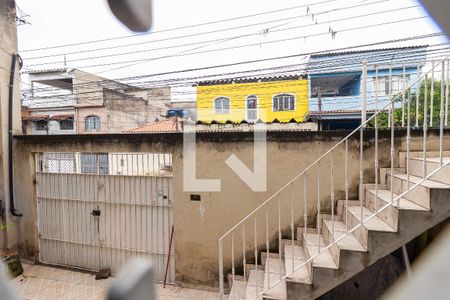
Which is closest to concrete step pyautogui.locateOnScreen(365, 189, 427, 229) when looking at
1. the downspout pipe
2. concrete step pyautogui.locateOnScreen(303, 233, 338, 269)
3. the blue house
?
concrete step pyautogui.locateOnScreen(303, 233, 338, 269)

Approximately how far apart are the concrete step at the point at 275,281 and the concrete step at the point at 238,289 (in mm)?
493

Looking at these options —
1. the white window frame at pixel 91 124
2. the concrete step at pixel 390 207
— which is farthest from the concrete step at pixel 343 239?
the white window frame at pixel 91 124

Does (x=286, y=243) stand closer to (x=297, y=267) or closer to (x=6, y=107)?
(x=297, y=267)

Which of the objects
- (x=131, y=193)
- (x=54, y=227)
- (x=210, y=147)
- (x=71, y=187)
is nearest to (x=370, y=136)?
(x=210, y=147)

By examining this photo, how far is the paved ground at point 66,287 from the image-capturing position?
3.86 meters

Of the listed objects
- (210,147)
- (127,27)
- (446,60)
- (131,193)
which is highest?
(446,60)

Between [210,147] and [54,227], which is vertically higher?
[210,147]

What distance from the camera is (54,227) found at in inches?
192

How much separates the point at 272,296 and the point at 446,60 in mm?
2921

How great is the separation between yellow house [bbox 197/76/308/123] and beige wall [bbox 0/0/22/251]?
11.0 metres

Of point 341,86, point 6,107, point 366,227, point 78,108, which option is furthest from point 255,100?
point 366,227

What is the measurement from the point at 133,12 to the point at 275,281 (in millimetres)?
3096

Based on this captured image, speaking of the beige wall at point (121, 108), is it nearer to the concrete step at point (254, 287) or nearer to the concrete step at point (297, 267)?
the concrete step at point (254, 287)

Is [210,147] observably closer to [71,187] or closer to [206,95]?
[71,187]
